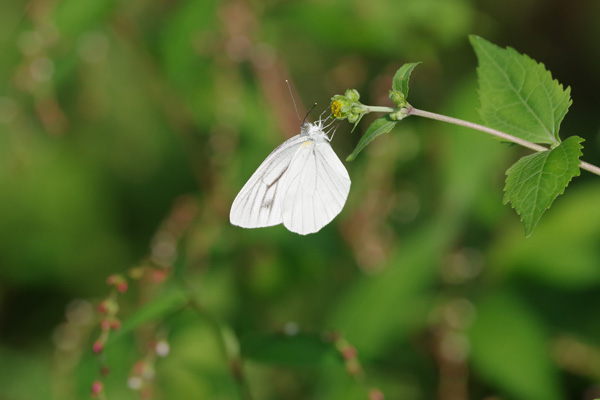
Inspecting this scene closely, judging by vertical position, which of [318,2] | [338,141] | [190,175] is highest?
[318,2]

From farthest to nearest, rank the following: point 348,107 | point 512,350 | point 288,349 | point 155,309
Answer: point 512,350 → point 288,349 → point 155,309 → point 348,107

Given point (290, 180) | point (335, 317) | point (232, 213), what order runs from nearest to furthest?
1. point (232, 213)
2. point (290, 180)
3. point (335, 317)

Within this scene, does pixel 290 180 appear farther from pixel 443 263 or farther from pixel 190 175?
pixel 190 175

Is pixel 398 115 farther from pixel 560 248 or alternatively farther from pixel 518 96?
pixel 560 248

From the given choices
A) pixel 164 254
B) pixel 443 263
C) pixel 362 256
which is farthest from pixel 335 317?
pixel 164 254

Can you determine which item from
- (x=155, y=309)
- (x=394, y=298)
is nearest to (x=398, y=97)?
(x=155, y=309)

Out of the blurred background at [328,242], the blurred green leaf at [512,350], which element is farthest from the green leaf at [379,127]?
the blurred green leaf at [512,350]

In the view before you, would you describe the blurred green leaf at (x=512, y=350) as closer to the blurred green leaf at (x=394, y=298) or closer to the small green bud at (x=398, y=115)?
the blurred green leaf at (x=394, y=298)
